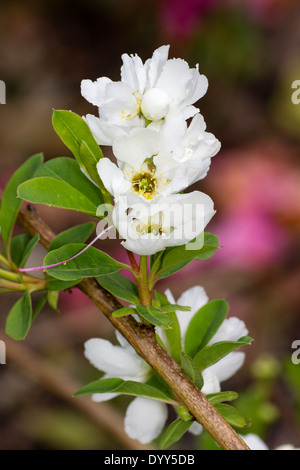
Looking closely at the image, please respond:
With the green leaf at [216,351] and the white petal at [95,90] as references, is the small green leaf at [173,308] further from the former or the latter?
the white petal at [95,90]

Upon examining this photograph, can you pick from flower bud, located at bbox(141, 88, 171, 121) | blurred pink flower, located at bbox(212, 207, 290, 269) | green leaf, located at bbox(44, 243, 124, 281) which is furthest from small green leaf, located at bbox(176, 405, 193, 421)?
blurred pink flower, located at bbox(212, 207, 290, 269)

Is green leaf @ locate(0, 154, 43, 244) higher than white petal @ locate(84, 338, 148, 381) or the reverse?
higher

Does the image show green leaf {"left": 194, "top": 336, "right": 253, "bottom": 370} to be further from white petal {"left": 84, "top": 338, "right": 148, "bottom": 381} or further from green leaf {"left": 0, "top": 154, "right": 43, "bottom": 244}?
green leaf {"left": 0, "top": 154, "right": 43, "bottom": 244}

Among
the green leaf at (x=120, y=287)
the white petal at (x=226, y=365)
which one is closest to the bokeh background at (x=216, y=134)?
the white petal at (x=226, y=365)

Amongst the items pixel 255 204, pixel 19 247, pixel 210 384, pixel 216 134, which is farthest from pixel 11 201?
pixel 216 134

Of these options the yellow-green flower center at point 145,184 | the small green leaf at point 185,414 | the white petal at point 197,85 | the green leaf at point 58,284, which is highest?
the white petal at point 197,85
